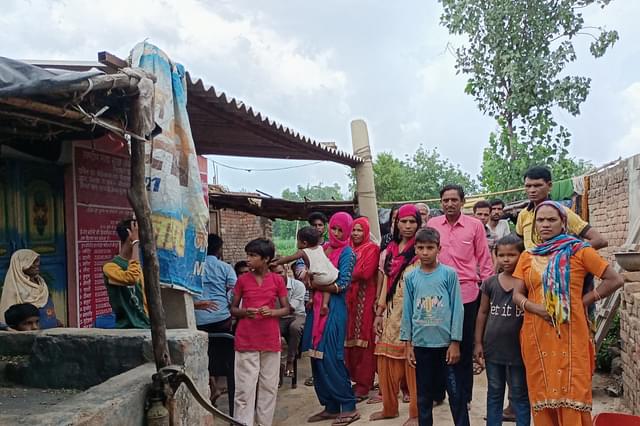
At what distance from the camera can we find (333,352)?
4.72 metres

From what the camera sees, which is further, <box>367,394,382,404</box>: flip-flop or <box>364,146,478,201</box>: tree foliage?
<box>364,146,478,201</box>: tree foliage

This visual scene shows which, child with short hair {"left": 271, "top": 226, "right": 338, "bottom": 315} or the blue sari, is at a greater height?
child with short hair {"left": 271, "top": 226, "right": 338, "bottom": 315}

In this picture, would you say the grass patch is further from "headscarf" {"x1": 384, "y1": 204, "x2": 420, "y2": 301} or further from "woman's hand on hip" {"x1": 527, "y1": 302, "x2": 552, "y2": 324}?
"woman's hand on hip" {"x1": 527, "y1": 302, "x2": 552, "y2": 324}

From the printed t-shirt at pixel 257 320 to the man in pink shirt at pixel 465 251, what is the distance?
52.7 inches

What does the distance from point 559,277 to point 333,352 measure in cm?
211

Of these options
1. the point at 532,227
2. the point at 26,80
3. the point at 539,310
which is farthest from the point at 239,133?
the point at 26,80

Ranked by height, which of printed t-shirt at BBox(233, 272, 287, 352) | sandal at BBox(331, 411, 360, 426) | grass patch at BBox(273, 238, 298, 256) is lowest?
sandal at BBox(331, 411, 360, 426)

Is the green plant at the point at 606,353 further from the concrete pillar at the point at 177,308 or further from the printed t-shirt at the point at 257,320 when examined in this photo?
the concrete pillar at the point at 177,308

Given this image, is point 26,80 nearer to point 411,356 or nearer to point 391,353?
point 411,356

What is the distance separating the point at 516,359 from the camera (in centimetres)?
352

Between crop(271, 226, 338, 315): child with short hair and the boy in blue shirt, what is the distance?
0.94 meters

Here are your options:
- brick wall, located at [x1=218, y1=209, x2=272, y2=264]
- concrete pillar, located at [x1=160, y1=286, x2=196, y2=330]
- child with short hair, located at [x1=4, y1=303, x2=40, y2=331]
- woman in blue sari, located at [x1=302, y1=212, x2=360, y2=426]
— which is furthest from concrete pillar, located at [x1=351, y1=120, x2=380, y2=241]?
brick wall, located at [x1=218, y1=209, x2=272, y2=264]

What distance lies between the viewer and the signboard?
493 centimetres

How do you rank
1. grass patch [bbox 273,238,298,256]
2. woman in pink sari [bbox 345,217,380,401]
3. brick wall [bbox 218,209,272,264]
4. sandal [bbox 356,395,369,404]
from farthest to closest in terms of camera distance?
grass patch [bbox 273,238,298,256]
brick wall [bbox 218,209,272,264]
sandal [bbox 356,395,369,404]
woman in pink sari [bbox 345,217,380,401]
